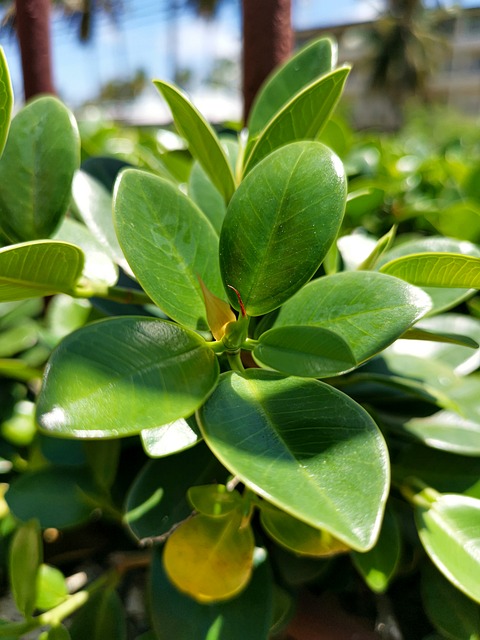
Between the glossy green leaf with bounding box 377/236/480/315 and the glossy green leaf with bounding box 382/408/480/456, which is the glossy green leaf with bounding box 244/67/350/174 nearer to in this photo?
the glossy green leaf with bounding box 377/236/480/315

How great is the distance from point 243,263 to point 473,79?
32.5m

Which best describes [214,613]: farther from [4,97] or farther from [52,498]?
[4,97]

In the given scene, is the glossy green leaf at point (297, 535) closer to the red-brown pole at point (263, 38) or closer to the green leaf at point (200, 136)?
the green leaf at point (200, 136)

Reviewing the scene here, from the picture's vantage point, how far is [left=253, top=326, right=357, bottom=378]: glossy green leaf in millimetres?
369

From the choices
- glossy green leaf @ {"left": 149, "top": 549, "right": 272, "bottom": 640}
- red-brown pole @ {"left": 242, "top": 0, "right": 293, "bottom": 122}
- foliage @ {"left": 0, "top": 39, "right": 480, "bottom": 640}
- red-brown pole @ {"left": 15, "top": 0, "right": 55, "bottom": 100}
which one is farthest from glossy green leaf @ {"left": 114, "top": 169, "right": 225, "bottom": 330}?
red-brown pole @ {"left": 15, "top": 0, "right": 55, "bottom": 100}

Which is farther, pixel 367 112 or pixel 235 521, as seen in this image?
pixel 367 112

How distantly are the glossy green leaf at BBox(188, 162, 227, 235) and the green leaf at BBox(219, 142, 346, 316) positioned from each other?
0.56ft

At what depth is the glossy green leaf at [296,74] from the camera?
0.61 metres

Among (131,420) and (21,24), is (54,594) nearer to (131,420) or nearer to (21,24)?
(131,420)

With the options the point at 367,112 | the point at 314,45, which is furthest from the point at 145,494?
the point at 367,112

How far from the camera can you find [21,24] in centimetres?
91

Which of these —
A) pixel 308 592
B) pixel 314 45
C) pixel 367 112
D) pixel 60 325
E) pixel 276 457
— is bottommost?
pixel 367 112

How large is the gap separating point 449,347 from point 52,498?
0.46 meters

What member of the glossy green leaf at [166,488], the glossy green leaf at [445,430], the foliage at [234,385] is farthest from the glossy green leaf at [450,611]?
the glossy green leaf at [166,488]
